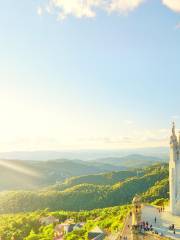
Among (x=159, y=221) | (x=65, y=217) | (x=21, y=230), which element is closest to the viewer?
(x=159, y=221)

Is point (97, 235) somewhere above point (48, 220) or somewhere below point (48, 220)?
above

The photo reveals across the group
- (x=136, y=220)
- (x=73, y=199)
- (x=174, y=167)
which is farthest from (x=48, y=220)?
(x=73, y=199)

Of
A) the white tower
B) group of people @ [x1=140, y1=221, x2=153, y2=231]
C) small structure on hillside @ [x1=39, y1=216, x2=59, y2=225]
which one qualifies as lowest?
small structure on hillside @ [x1=39, y1=216, x2=59, y2=225]

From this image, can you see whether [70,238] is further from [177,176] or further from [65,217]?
[65,217]

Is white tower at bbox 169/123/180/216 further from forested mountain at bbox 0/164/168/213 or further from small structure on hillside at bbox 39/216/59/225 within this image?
forested mountain at bbox 0/164/168/213

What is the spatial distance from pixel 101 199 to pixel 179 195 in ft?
368

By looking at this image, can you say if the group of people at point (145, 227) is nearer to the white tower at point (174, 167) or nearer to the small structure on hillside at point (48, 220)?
the white tower at point (174, 167)

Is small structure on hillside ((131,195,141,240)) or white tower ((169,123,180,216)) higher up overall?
white tower ((169,123,180,216))

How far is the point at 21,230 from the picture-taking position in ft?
291

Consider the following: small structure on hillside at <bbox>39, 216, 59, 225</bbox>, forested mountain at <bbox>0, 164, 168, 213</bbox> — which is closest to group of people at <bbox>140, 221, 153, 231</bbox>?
small structure on hillside at <bbox>39, 216, 59, 225</bbox>

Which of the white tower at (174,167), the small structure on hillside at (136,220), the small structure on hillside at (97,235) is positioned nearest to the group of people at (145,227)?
the small structure on hillside at (136,220)

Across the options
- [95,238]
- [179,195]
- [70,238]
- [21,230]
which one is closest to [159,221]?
[179,195]

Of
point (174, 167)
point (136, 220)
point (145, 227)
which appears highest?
point (174, 167)

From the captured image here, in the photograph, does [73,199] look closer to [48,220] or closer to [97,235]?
[48,220]
